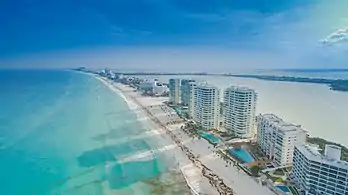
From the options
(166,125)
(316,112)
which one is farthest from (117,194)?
(316,112)

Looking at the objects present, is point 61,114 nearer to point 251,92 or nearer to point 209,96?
point 209,96

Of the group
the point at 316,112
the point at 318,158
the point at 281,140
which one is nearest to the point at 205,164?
the point at 281,140

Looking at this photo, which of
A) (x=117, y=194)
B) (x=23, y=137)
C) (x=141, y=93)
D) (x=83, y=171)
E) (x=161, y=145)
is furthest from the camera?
(x=141, y=93)

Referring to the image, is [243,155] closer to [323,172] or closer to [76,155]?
[323,172]

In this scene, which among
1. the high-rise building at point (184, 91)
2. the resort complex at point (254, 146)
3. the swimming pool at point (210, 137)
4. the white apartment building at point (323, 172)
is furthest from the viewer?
the high-rise building at point (184, 91)

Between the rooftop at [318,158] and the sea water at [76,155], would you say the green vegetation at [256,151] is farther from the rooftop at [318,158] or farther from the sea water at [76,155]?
the sea water at [76,155]

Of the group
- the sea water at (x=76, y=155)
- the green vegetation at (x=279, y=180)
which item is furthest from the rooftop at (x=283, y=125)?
the sea water at (x=76, y=155)
